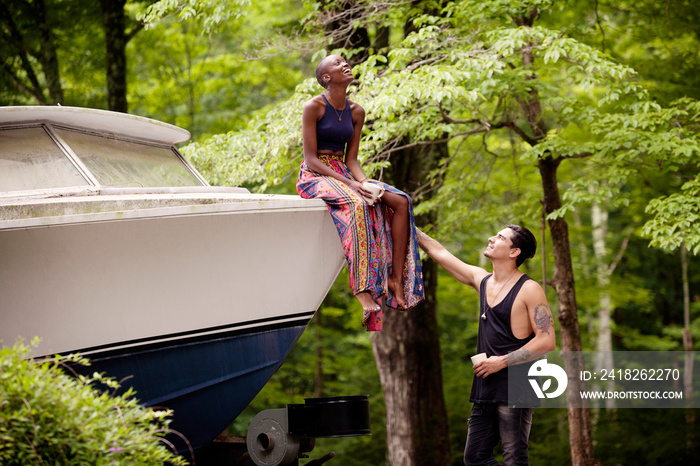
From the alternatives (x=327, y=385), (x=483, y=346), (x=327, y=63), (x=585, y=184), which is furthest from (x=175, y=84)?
(x=483, y=346)

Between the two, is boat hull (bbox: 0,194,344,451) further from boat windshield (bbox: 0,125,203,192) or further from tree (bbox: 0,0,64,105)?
tree (bbox: 0,0,64,105)

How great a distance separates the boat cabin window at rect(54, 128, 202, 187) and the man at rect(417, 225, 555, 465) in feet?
8.08

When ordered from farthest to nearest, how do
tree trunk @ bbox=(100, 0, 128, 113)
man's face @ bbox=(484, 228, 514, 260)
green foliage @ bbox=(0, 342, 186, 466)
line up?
tree trunk @ bbox=(100, 0, 128, 113), man's face @ bbox=(484, 228, 514, 260), green foliage @ bbox=(0, 342, 186, 466)

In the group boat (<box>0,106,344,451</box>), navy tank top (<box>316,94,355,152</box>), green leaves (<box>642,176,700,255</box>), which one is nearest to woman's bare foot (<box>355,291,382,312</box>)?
boat (<box>0,106,344,451</box>)

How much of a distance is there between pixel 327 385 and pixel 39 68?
9.14 meters

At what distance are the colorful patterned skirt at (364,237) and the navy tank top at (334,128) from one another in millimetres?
87

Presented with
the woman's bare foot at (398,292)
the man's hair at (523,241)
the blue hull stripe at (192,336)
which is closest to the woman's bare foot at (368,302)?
the woman's bare foot at (398,292)

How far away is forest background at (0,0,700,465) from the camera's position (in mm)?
6984

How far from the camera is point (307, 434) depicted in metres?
4.65

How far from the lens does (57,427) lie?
2.82 metres

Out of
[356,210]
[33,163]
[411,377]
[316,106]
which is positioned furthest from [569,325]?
[33,163]

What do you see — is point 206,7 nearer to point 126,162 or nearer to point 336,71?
point 126,162

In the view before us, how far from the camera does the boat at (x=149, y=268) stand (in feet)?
13.8

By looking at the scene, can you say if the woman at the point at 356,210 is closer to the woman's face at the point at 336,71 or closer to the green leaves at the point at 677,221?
the woman's face at the point at 336,71
